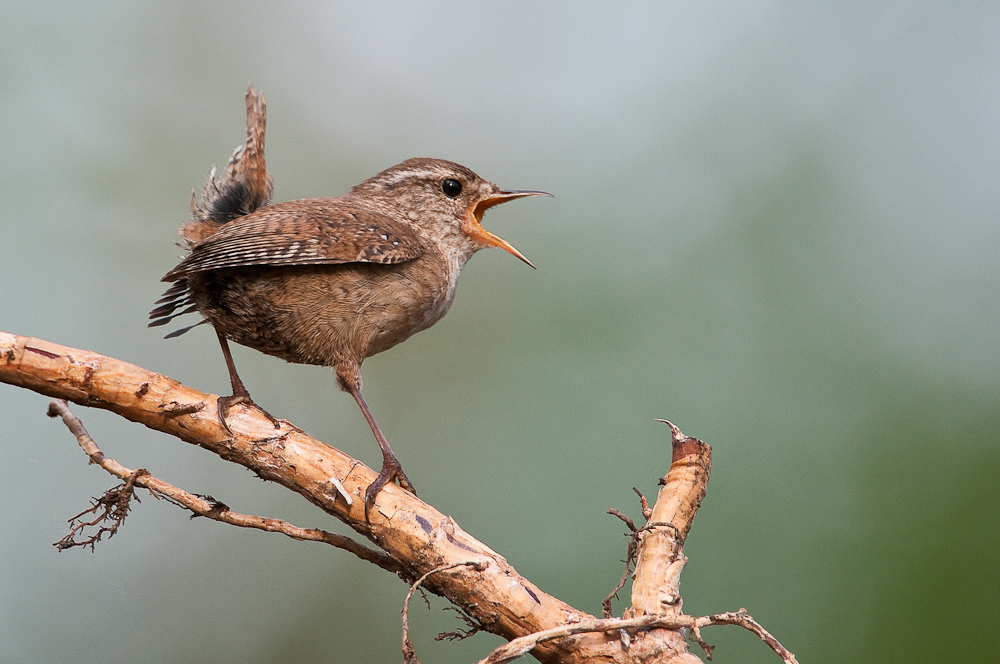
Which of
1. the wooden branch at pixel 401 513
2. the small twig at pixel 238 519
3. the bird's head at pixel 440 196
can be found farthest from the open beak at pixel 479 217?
the small twig at pixel 238 519

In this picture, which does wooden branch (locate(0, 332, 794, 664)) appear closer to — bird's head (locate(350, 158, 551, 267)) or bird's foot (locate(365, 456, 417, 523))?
bird's foot (locate(365, 456, 417, 523))

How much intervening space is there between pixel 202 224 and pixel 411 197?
2.34ft

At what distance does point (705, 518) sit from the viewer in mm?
3762

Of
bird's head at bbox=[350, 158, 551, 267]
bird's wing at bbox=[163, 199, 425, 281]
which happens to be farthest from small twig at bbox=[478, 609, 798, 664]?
bird's head at bbox=[350, 158, 551, 267]

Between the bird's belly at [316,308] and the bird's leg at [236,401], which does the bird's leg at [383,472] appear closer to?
the bird's belly at [316,308]

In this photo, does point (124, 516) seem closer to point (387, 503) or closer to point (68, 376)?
point (68, 376)

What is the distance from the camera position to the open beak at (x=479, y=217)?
8.75 ft

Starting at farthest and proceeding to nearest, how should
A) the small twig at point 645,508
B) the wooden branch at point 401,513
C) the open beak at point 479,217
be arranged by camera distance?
the open beak at point 479,217 < the small twig at point 645,508 < the wooden branch at point 401,513

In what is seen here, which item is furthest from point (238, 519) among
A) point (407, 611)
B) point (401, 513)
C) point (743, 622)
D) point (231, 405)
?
point (743, 622)

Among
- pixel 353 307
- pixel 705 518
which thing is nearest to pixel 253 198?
pixel 353 307

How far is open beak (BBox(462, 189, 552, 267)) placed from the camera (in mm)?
2668

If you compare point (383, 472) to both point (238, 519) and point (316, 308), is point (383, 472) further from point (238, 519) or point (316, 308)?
point (316, 308)

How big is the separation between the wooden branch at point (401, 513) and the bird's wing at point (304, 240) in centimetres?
36

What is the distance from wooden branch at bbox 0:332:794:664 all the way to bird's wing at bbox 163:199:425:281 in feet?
1.18
